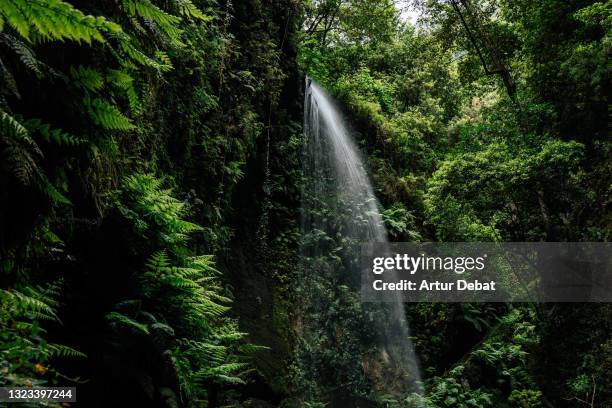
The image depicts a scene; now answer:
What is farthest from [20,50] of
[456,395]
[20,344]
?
[456,395]

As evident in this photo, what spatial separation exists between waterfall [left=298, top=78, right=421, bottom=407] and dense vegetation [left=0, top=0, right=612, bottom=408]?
17 cm

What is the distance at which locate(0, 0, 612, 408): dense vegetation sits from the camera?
2727 millimetres

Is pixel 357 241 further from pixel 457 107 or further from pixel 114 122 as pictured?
pixel 457 107

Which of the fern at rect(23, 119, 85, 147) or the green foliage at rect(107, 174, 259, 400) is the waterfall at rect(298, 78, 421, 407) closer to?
the green foliage at rect(107, 174, 259, 400)

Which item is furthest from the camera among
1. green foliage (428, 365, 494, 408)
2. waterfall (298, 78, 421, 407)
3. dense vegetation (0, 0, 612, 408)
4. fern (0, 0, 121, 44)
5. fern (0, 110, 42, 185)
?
waterfall (298, 78, 421, 407)

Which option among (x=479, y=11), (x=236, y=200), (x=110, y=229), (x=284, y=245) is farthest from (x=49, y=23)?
(x=479, y=11)

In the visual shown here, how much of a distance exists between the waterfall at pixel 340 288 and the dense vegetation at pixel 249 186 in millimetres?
167

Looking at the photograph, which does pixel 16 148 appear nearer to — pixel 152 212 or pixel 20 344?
pixel 20 344

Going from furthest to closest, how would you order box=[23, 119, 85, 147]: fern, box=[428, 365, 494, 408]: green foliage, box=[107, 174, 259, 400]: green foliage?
box=[428, 365, 494, 408]: green foliage → box=[107, 174, 259, 400]: green foliage → box=[23, 119, 85, 147]: fern

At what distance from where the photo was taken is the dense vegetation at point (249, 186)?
107 inches

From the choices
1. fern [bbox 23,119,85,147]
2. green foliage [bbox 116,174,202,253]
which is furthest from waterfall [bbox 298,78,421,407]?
fern [bbox 23,119,85,147]

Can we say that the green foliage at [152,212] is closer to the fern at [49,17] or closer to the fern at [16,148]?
the fern at [16,148]

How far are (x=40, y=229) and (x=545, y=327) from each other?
917cm

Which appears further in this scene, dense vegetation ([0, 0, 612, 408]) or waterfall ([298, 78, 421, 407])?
waterfall ([298, 78, 421, 407])
